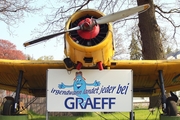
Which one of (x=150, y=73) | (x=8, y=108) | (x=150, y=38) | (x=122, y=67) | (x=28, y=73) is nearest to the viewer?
(x=8, y=108)

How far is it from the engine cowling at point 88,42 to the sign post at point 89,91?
37 centimetres

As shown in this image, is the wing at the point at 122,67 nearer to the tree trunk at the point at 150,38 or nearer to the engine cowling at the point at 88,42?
the engine cowling at the point at 88,42

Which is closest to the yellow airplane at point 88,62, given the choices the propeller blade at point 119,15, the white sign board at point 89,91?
the propeller blade at point 119,15

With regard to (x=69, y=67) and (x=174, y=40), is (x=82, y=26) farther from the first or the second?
(x=174, y=40)

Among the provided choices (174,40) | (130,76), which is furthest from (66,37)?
(174,40)

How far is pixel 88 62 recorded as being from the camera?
20.0 feet

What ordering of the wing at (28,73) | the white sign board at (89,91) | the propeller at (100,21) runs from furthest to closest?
1. the wing at (28,73)
2. the white sign board at (89,91)
3. the propeller at (100,21)

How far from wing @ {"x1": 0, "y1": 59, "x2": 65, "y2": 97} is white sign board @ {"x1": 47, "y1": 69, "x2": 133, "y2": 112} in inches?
29.2

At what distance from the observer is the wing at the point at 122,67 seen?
23.6ft

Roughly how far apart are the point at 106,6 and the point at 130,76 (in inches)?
573

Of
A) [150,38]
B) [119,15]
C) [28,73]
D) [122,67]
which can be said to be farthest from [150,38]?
[119,15]

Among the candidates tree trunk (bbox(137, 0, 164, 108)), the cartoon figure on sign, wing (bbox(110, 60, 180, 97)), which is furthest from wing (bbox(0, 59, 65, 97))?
tree trunk (bbox(137, 0, 164, 108))

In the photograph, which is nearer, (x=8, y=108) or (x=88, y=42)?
(x=88, y=42)

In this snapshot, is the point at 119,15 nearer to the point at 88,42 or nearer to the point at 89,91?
the point at 88,42
